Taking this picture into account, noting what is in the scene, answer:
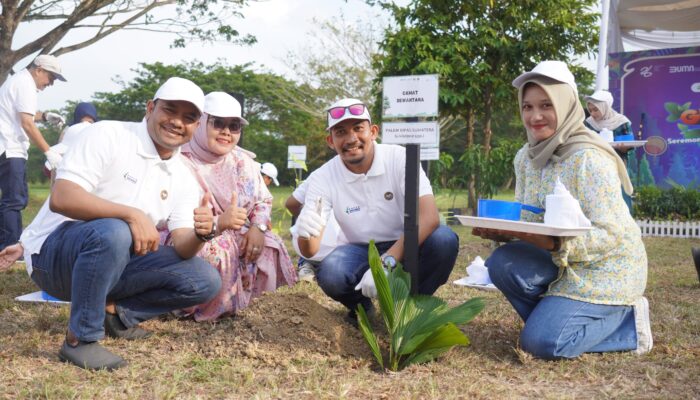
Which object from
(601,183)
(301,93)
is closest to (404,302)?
(601,183)

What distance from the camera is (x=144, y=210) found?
300 cm

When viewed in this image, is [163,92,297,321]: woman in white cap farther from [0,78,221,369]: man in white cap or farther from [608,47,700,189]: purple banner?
[608,47,700,189]: purple banner

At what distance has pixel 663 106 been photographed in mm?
11180

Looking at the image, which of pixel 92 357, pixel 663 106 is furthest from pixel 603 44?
pixel 92 357

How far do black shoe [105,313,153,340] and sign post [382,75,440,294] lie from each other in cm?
139

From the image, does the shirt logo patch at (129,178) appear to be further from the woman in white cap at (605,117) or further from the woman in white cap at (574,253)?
the woman in white cap at (605,117)

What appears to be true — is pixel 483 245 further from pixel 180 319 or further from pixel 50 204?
pixel 50 204

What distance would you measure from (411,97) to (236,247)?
133 cm

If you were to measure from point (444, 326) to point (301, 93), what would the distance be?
2422cm

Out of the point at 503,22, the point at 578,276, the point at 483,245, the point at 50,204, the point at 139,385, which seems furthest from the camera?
the point at 503,22

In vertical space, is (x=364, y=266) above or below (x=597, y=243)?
below

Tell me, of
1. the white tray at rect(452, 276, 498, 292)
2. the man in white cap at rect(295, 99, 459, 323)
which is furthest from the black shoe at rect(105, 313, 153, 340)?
the white tray at rect(452, 276, 498, 292)

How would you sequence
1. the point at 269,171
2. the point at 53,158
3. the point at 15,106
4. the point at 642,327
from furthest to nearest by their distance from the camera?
the point at 269,171, the point at 15,106, the point at 53,158, the point at 642,327

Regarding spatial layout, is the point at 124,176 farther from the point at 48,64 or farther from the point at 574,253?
the point at 48,64
